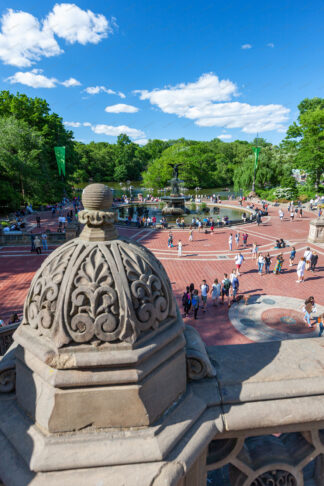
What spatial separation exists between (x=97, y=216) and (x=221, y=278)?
12887 millimetres

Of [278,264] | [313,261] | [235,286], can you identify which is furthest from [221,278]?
[313,261]

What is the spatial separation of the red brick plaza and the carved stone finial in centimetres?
758

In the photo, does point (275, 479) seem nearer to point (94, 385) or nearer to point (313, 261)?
point (94, 385)

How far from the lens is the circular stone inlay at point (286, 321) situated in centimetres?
938

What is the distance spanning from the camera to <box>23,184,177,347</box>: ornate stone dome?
190 cm

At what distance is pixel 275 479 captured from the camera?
230 centimetres

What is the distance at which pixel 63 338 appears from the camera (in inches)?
73.7

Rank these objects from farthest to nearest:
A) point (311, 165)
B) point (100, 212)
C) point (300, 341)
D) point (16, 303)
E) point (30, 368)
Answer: point (311, 165), point (16, 303), point (300, 341), point (100, 212), point (30, 368)

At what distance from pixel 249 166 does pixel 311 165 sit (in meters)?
13.2

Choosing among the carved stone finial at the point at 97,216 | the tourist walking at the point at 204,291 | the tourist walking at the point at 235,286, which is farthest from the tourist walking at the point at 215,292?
the carved stone finial at the point at 97,216

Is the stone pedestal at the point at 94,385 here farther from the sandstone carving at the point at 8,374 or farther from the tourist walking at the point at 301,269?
the tourist walking at the point at 301,269

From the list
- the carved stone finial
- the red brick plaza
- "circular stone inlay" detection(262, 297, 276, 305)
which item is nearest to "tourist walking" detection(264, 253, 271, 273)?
the red brick plaza

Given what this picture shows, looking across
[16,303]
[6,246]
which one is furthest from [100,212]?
[6,246]

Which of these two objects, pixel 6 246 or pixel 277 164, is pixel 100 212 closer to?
pixel 6 246
